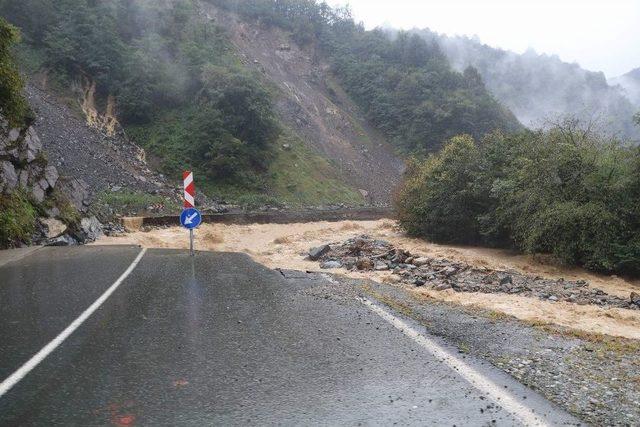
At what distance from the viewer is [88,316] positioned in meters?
6.56

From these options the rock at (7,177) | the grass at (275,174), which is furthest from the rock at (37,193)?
the grass at (275,174)

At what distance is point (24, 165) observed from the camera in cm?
1862

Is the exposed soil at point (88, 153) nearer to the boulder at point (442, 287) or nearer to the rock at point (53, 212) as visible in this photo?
the rock at point (53, 212)

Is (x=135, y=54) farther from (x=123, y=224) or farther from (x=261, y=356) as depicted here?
(x=261, y=356)

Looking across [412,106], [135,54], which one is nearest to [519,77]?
[412,106]

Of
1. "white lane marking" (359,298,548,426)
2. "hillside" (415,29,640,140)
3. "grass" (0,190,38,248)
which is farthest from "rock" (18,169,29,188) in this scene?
"hillside" (415,29,640,140)

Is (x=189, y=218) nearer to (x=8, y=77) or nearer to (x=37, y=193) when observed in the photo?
(x=8, y=77)

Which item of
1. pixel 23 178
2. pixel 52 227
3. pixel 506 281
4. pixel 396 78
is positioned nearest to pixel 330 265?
pixel 506 281

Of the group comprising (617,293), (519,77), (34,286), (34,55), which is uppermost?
(519,77)

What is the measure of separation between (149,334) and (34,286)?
4.12 metres

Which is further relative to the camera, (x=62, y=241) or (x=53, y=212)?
(x=53, y=212)

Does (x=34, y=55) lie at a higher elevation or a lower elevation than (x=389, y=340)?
higher

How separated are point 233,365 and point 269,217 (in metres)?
31.2

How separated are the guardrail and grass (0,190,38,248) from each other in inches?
339
